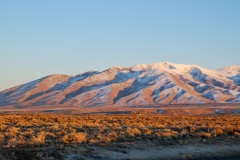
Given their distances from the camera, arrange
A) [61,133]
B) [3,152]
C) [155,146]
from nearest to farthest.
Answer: [3,152]
[155,146]
[61,133]

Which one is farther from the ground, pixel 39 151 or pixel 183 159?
pixel 39 151

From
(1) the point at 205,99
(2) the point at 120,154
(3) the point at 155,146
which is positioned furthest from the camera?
(1) the point at 205,99

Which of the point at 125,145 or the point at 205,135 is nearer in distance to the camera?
the point at 125,145

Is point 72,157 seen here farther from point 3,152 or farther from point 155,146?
point 155,146

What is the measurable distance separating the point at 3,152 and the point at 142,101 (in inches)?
6550

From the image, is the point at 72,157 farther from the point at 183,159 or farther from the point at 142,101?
the point at 142,101

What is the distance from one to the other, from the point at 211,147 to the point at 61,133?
10677 millimetres

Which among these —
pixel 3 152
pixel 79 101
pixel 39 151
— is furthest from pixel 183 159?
pixel 79 101

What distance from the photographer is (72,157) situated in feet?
71.5

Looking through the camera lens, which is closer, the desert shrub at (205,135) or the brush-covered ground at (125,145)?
the brush-covered ground at (125,145)

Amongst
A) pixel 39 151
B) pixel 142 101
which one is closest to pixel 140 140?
pixel 39 151

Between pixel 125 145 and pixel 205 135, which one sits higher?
pixel 125 145

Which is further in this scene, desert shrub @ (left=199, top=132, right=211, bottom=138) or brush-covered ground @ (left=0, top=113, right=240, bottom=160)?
desert shrub @ (left=199, top=132, right=211, bottom=138)

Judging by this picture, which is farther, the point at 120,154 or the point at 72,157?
the point at 120,154
